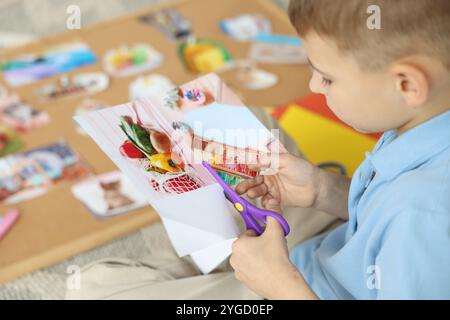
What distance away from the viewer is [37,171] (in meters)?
1.22

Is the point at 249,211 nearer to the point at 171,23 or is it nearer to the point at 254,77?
the point at 254,77

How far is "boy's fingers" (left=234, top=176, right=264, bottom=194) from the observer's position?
0.73 metres

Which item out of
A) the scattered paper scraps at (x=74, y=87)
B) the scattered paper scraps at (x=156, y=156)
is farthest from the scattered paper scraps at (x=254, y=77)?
the scattered paper scraps at (x=156, y=156)

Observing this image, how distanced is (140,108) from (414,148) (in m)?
0.33

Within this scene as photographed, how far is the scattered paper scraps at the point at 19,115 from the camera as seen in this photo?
1.30 metres

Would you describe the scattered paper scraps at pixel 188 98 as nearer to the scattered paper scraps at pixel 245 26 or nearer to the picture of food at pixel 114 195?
the picture of food at pixel 114 195

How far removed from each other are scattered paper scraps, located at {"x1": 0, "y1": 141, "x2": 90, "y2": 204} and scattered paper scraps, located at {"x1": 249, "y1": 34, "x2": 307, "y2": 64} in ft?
1.69

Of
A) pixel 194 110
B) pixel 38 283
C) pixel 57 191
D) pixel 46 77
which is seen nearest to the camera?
pixel 194 110

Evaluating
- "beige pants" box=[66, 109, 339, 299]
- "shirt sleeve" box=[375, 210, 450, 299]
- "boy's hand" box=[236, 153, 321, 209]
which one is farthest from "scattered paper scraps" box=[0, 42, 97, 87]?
"shirt sleeve" box=[375, 210, 450, 299]

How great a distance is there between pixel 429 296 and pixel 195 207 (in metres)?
0.26

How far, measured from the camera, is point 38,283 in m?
1.07

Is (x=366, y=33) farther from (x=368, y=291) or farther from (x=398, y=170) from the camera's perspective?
(x=368, y=291)

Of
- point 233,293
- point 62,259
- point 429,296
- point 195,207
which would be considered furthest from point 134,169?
point 62,259

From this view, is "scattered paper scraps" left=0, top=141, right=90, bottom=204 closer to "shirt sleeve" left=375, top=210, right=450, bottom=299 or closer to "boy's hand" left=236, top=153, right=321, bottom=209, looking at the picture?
"boy's hand" left=236, top=153, right=321, bottom=209
